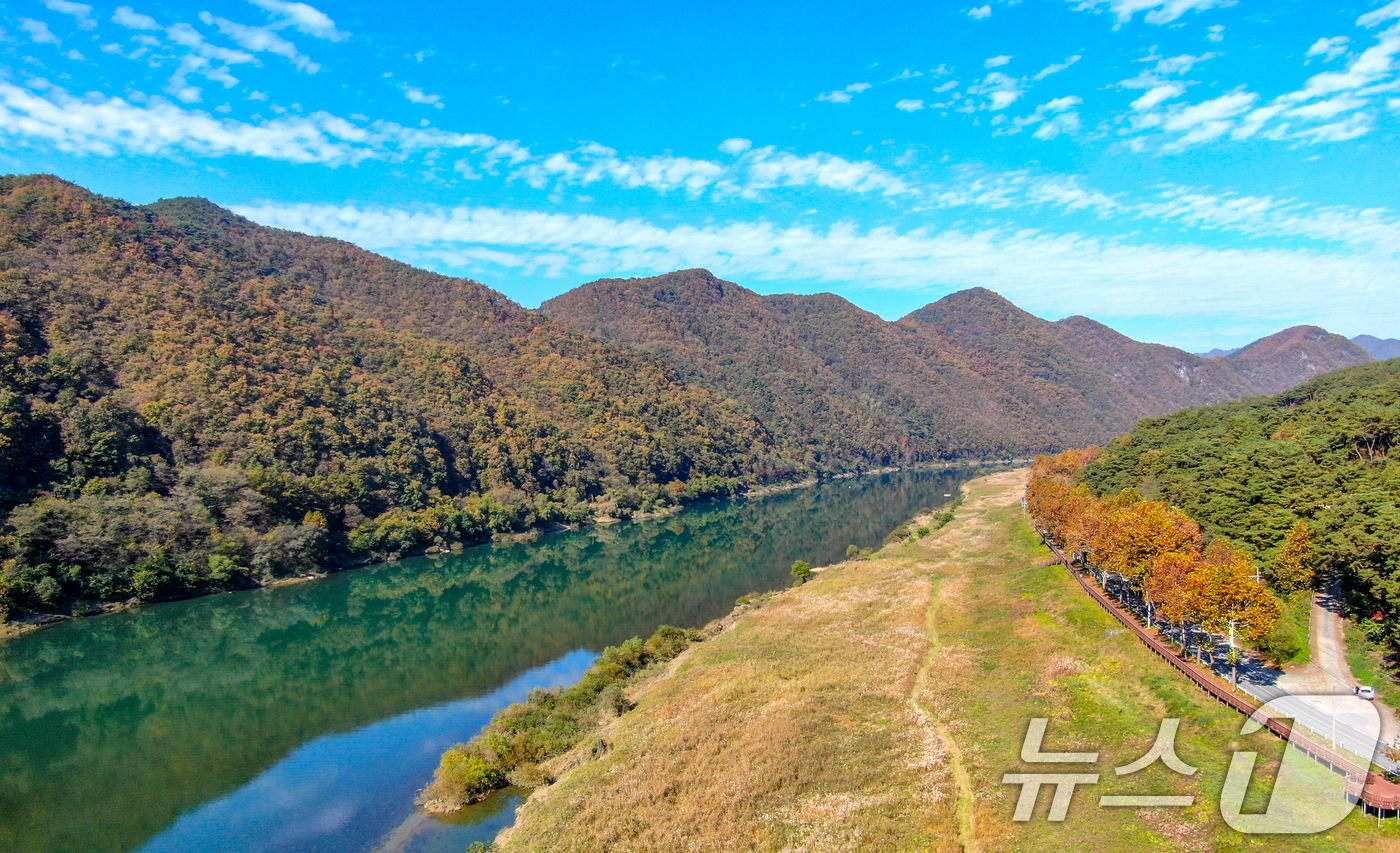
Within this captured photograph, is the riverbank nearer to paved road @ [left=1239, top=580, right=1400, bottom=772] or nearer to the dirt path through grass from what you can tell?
the dirt path through grass

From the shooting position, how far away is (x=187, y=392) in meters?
95.6

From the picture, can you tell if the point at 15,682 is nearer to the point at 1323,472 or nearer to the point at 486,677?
the point at 486,677

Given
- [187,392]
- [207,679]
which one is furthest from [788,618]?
[187,392]

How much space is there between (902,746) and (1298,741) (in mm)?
14291

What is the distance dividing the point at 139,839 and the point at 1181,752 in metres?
44.9

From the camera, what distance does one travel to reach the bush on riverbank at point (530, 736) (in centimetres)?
3269

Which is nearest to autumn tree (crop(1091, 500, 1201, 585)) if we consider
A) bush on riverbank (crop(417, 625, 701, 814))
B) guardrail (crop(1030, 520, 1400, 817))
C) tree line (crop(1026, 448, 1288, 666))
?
tree line (crop(1026, 448, 1288, 666))

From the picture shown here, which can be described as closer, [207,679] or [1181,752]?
[1181,752]

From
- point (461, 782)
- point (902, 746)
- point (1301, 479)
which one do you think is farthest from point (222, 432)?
point (1301, 479)

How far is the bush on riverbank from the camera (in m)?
32.7
